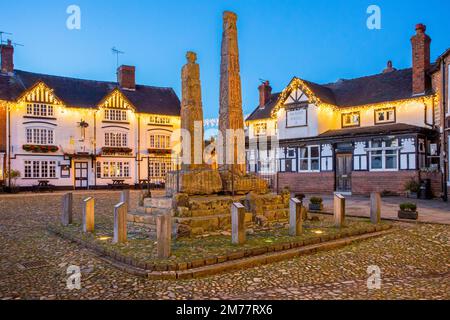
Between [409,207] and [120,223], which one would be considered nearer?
[120,223]

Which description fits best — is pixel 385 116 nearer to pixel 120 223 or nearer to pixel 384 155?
pixel 384 155

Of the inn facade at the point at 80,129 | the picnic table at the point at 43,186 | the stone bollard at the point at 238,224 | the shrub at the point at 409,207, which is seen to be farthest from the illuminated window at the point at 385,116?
the picnic table at the point at 43,186

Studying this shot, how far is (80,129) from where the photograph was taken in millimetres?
33500

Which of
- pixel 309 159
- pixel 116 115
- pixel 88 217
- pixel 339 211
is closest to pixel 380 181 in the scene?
pixel 309 159

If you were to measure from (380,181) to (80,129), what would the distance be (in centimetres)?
2559

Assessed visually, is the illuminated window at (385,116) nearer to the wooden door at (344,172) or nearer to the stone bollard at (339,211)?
the wooden door at (344,172)

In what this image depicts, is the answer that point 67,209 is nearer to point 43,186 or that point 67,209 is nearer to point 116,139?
point 43,186

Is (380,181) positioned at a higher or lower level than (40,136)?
lower

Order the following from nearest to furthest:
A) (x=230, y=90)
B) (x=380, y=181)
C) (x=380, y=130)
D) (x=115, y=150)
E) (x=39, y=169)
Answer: (x=230, y=90) < (x=380, y=130) < (x=380, y=181) < (x=39, y=169) < (x=115, y=150)

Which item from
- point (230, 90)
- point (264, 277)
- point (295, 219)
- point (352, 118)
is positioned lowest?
point (264, 277)

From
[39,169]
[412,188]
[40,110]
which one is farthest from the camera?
[40,110]

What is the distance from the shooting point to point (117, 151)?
3484 centimetres

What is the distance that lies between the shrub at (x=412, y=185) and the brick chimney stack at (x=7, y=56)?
32.8 meters
